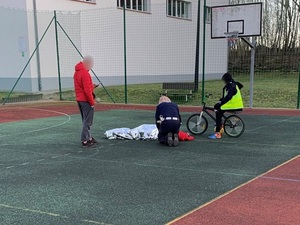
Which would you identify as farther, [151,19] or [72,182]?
[151,19]

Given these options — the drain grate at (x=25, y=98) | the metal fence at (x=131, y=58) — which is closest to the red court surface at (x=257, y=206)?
the metal fence at (x=131, y=58)

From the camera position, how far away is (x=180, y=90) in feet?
54.9

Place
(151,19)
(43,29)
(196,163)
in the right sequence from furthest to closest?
(151,19), (43,29), (196,163)

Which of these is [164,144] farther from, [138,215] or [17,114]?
[17,114]

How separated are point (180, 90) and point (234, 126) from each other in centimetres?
869

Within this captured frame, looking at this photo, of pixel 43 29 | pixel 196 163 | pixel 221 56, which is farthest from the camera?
pixel 221 56

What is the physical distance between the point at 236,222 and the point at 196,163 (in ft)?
7.71

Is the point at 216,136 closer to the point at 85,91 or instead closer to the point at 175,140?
the point at 175,140

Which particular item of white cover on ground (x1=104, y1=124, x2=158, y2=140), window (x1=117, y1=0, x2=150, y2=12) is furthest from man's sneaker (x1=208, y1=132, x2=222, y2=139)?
window (x1=117, y1=0, x2=150, y2=12)

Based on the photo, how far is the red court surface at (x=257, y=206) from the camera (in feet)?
12.4

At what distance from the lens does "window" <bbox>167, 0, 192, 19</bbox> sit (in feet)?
93.3

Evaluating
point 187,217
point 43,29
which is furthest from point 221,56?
point 187,217

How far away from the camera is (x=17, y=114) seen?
42.4 ft

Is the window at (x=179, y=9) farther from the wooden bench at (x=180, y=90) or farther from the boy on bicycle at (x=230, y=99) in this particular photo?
the boy on bicycle at (x=230, y=99)
